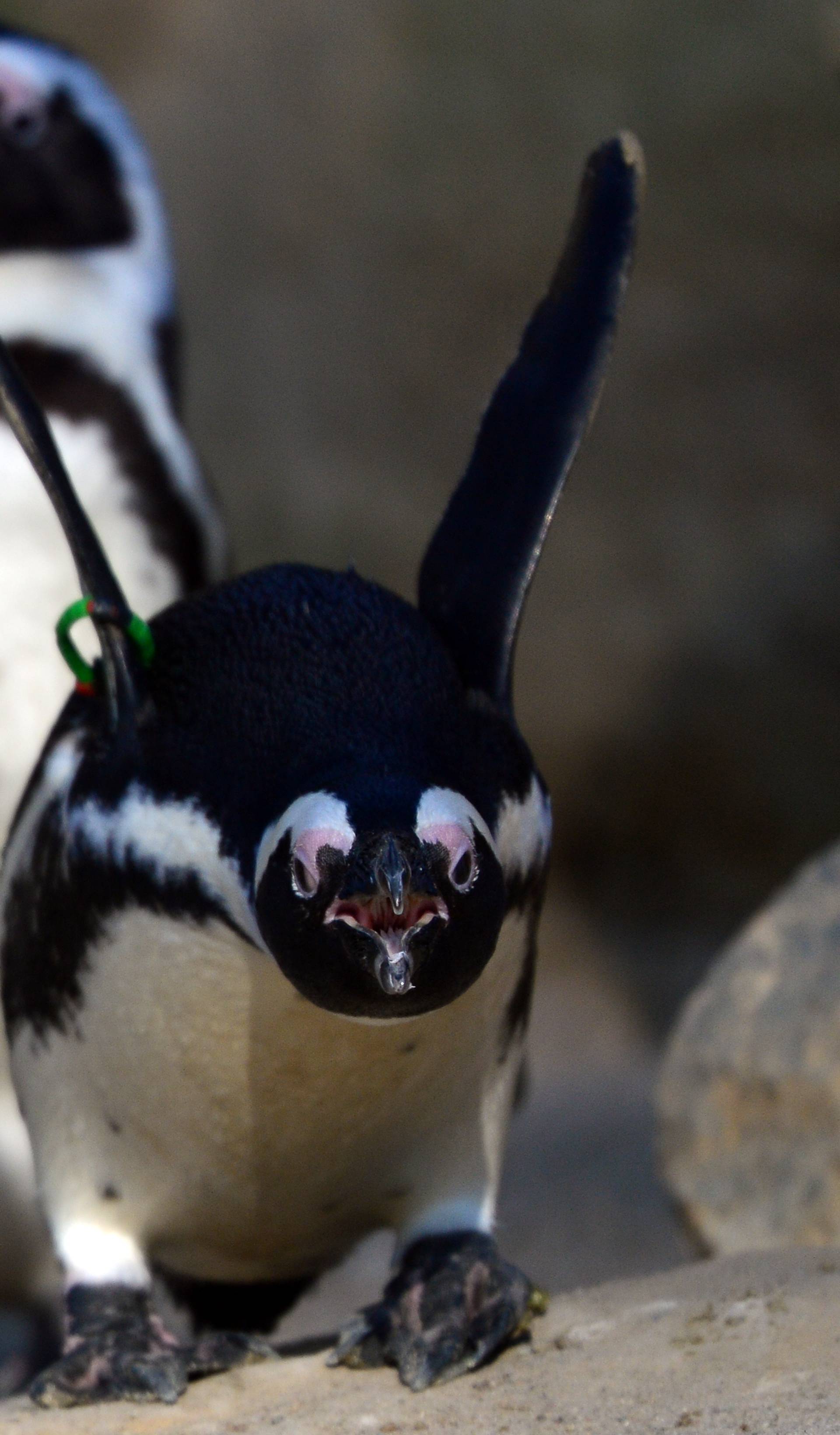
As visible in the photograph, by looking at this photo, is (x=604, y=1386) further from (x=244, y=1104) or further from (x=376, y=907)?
(x=376, y=907)

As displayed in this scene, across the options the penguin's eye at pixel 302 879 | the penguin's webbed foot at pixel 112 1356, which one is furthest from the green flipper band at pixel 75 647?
the penguin's webbed foot at pixel 112 1356

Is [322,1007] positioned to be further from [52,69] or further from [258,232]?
[258,232]

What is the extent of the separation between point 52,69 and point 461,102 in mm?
1857

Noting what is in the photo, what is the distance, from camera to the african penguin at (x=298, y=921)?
4.61ft

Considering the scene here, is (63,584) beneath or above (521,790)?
above

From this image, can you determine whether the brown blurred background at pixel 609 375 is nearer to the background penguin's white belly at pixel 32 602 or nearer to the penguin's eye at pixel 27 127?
the background penguin's white belly at pixel 32 602

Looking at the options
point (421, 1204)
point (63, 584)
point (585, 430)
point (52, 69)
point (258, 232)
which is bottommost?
point (421, 1204)

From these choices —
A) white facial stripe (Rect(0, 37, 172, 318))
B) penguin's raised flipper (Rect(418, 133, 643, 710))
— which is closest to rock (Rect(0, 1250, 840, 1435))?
penguin's raised flipper (Rect(418, 133, 643, 710))

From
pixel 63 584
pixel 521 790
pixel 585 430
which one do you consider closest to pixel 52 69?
pixel 63 584

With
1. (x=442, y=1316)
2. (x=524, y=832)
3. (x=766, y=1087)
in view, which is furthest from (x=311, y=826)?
(x=766, y=1087)

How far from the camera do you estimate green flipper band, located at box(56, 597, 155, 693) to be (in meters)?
1.67

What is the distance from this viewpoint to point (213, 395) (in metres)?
5.11

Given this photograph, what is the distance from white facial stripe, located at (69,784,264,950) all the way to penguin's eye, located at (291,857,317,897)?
0.09 metres

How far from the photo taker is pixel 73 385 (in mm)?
2887
